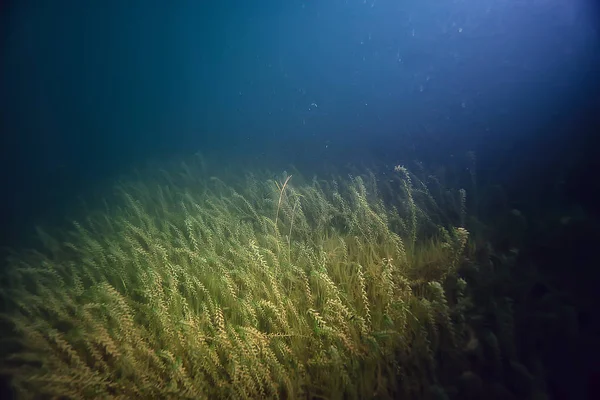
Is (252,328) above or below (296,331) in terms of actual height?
above

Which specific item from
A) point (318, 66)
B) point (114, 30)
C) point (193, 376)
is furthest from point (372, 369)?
point (114, 30)

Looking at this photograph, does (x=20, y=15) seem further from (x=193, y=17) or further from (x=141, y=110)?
(x=141, y=110)

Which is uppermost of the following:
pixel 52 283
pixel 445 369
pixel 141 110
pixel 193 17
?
pixel 193 17

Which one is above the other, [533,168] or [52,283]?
[533,168]

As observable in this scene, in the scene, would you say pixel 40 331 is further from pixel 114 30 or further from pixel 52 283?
pixel 114 30

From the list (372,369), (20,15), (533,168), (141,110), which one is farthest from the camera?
(141,110)

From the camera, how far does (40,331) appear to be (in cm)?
215

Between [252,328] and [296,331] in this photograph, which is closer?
[252,328]

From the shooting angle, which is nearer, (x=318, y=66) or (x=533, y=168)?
(x=533, y=168)

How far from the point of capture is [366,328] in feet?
6.01

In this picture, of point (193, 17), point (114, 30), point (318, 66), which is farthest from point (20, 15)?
point (114, 30)

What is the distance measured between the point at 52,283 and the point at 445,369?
317 centimetres

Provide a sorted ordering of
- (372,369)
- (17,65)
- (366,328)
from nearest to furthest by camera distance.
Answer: (372,369) < (366,328) < (17,65)

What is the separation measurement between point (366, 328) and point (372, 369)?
0.68 ft
